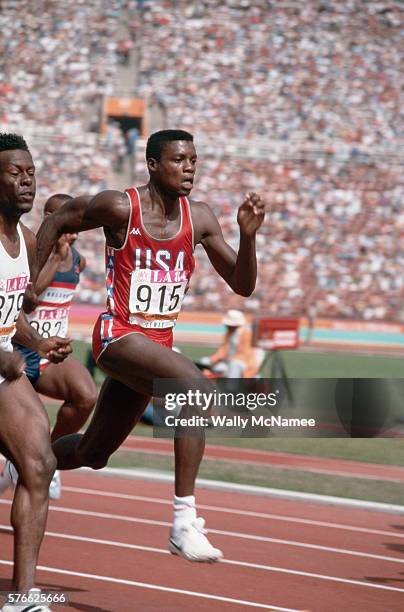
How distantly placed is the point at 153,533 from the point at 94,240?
83.4ft

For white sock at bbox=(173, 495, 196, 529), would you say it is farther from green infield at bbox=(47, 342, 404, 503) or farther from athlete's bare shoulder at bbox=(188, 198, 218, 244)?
green infield at bbox=(47, 342, 404, 503)

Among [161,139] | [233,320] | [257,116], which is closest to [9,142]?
[161,139]

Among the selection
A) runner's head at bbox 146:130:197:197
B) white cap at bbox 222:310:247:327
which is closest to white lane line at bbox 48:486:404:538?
runner's head at bbox 146:130:197:197

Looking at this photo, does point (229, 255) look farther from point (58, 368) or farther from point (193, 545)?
point (58, 368)

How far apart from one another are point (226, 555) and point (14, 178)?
3197 millimetres

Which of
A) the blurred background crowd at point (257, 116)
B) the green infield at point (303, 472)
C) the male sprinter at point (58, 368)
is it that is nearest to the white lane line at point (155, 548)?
the male sprinter at point (58, 368)

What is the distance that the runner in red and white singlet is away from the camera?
18.4ft

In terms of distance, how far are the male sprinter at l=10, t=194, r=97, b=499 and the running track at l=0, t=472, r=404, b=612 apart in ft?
2.32

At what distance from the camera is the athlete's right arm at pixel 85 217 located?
5.56 metres

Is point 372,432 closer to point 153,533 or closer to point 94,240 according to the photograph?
point 153,533

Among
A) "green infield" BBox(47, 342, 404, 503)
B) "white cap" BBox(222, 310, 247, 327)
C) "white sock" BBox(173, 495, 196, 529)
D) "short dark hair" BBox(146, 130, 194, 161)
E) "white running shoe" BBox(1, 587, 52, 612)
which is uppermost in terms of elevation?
"short dark hair" BBox(146, 130, 194, 161)

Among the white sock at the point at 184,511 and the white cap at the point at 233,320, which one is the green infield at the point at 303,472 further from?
the white sock at the point at 184,511

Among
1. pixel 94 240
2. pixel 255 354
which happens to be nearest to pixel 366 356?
pixel 94 240

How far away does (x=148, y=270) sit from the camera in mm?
5590
